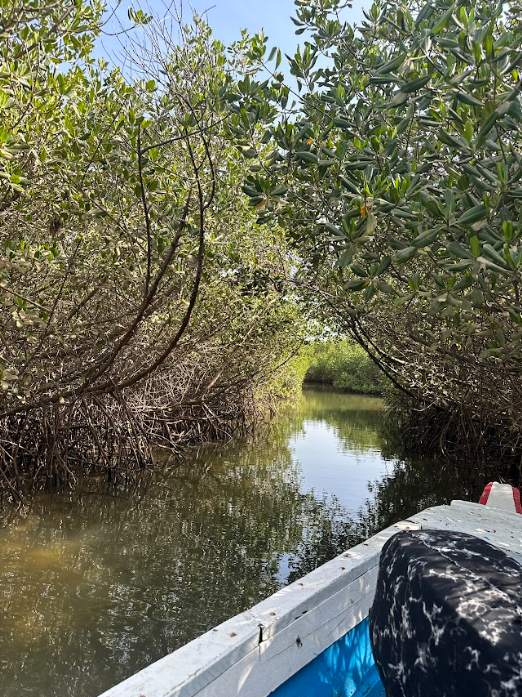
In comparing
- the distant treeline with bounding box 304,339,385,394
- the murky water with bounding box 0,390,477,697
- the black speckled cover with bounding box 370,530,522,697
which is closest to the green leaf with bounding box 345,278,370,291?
→ the black speckled cover with bounding box 370,530,522,697

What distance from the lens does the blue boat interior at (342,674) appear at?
6.81 ft

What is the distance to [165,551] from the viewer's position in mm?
6387

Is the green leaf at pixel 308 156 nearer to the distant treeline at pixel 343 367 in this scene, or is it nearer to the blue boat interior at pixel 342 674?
the blue boat interior at pixel 342 674

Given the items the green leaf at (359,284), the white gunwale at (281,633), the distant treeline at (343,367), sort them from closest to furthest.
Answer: the white gunwale at (281,633)
the green leaf at (359,284)
the distant treeline at (343,367)

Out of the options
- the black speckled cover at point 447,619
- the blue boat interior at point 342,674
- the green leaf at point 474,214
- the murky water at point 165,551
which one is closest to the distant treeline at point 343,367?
the murky water at point 165,551

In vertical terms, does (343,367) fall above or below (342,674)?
below

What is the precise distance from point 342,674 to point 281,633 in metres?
0.58

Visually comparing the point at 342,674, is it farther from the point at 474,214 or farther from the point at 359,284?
the point at 474,214

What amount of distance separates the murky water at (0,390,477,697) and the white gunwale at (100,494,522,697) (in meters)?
2.32

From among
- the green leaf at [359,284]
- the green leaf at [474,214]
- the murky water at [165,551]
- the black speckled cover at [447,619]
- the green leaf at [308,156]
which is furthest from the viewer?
the murky water at [165,551]

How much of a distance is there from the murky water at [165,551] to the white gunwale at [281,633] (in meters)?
2.32

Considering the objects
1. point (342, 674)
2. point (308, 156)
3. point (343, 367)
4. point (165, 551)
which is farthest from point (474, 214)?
point (343, 367)

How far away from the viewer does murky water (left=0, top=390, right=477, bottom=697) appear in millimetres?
4250

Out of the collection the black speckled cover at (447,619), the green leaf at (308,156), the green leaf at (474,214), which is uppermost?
the green leaf at (308,156)
